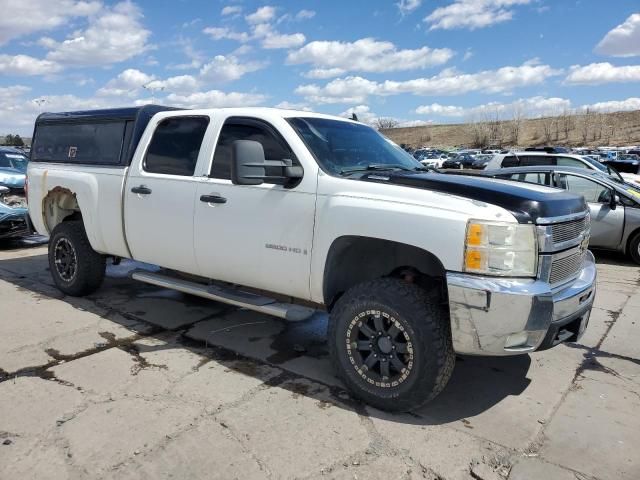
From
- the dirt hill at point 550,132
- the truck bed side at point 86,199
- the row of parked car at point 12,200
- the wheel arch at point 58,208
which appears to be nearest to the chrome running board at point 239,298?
the truck bed side at point 86,199

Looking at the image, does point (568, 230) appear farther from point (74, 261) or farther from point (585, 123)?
point (585, 123)

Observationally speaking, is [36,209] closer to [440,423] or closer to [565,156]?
[440,423]

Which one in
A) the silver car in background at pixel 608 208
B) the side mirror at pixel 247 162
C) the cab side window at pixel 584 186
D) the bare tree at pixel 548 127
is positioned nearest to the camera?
the side mirror at pixel 247 162

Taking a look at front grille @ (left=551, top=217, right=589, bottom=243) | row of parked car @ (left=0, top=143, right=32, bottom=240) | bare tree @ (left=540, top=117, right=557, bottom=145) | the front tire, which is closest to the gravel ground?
the front tire

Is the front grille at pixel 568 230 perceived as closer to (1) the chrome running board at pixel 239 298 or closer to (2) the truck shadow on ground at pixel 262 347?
(2) the truck shadow on ground at pixel 262 347

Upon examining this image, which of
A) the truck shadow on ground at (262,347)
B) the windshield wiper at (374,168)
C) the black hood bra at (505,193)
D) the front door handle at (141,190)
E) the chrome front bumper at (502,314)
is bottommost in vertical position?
the truck shadow on ground at (262,347)

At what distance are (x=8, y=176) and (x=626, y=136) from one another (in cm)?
9147

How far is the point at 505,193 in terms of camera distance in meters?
3.31

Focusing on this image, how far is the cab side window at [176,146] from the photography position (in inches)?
187

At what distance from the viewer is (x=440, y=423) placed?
3.45 meters

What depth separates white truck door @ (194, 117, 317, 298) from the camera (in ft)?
12.7

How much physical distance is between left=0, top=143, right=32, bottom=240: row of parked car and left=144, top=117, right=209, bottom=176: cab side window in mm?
3362

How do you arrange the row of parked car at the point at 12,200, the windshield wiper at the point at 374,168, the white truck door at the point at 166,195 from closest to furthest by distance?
1. the windshield wiper at the point at 374,168
2. the white truck door at the point at 166,195
3. the row of parked car at the point at 12,200

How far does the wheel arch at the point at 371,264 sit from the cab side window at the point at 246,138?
2.36 ft
